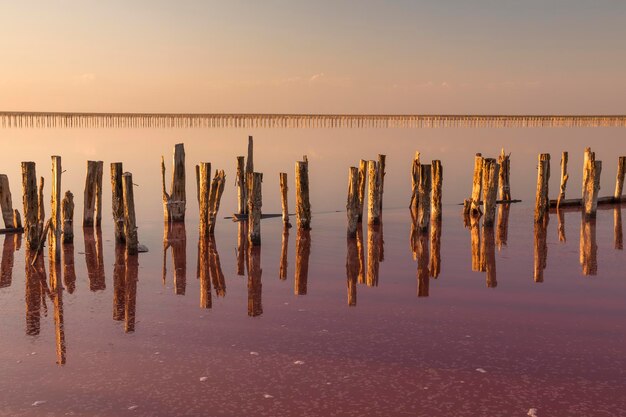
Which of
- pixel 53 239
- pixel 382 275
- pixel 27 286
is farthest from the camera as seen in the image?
pixel 53 239

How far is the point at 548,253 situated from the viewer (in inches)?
557

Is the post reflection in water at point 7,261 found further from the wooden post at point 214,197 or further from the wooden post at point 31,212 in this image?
the wooden post at point 214,197

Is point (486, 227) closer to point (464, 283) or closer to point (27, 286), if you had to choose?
point (464, 283)

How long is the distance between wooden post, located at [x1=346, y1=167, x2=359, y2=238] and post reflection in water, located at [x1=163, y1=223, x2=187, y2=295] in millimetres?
3291

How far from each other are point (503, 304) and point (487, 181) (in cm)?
637

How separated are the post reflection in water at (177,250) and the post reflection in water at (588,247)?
6422 mm

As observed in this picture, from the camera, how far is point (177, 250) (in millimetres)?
14477

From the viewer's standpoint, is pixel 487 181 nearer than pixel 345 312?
No

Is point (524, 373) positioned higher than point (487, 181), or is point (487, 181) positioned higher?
point (487, 181)

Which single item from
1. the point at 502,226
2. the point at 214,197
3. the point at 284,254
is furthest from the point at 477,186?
the point at 284,254

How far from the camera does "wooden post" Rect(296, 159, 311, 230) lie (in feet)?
49.4

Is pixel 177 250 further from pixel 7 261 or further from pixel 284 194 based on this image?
pixel 7 261

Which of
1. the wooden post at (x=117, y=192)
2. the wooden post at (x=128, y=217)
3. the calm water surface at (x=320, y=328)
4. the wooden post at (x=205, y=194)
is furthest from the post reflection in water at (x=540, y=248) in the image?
the wooden post at (x=117, y=192)

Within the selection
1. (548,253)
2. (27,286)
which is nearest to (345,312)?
(27,286)
